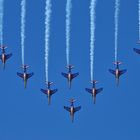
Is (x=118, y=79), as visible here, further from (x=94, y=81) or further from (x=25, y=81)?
(x=25, y=81)

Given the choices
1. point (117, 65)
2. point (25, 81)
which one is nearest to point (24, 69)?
point (25, 81)

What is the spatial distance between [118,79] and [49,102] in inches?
204

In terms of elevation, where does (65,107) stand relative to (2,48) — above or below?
below

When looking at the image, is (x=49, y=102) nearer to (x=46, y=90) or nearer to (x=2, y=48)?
(x=46, y=90)

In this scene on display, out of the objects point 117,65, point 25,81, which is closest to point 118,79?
point 117,65

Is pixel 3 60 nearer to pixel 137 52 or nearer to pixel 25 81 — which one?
pixel 25 81

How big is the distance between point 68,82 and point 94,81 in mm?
1944

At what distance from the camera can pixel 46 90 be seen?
71.7 meters

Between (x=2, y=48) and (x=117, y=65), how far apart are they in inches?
316

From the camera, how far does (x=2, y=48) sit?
2731 inches

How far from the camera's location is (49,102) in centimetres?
7125

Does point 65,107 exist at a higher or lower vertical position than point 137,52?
lower

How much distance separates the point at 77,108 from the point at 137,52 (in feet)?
20.7

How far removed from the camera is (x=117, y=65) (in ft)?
228
